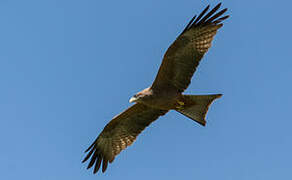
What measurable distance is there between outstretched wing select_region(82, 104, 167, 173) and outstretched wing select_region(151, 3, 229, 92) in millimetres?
1206

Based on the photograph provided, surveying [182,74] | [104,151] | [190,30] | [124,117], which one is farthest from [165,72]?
[104,151]

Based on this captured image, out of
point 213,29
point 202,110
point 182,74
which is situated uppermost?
point 213,29

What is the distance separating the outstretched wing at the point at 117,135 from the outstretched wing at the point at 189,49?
1206 mm

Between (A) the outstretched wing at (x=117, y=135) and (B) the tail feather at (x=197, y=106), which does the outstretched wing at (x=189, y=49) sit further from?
(A) the outstretched wing at (x=117, y=135)

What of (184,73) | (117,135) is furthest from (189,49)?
(117,135)

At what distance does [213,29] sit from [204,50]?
18.8 inches

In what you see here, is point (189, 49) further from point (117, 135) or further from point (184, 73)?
point (117, 135)

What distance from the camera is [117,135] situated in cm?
1130

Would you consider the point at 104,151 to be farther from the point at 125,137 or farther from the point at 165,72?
the point at 165,72

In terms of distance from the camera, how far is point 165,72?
9969 millimetres

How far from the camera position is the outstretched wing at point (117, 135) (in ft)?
36.0

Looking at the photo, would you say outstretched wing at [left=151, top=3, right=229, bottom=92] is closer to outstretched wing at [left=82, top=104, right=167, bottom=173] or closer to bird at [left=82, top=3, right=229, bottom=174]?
bird at [left=82, top=3, right=229, bottom=174]

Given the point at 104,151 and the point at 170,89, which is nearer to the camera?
the point at 170,89

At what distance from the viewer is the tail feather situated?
990 cm
